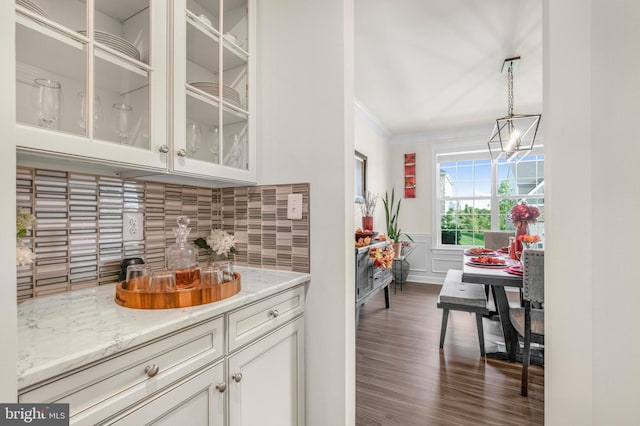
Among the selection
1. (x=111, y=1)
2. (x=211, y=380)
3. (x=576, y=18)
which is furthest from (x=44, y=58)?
(x=576, y=18)

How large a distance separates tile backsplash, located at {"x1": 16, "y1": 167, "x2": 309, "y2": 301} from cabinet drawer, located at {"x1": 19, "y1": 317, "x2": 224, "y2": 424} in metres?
0.59

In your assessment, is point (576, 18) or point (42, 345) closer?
point (42, 345)

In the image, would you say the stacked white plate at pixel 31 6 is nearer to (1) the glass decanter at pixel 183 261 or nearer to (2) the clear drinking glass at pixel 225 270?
(1) the glass decanter at pixel 183 261

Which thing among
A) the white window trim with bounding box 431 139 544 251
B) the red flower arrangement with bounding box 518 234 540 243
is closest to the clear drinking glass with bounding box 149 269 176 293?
the red flower arrangement with bounding box 518 234 540 243

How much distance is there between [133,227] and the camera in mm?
1262

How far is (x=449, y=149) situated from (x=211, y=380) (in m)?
5.17

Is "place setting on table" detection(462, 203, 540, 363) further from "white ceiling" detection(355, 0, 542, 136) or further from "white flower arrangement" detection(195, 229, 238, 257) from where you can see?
"white flower arrangement" detection(195, 229, 238, 257)

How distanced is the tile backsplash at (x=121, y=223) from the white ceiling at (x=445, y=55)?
169 centimetres

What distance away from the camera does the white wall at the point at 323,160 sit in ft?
4.44

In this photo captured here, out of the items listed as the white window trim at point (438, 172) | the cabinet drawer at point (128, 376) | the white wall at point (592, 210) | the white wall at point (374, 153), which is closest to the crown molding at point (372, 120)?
the white wall at point (374, 153)

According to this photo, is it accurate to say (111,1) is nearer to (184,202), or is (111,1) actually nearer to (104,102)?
(104,102)

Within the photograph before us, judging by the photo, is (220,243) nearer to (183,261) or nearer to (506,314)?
(183,261)

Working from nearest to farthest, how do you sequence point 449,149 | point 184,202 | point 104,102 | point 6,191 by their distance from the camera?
→ 1. point 6,191
2. point 104,102
3. point 184,202
4. point 449,149

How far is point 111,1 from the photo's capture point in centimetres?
99
